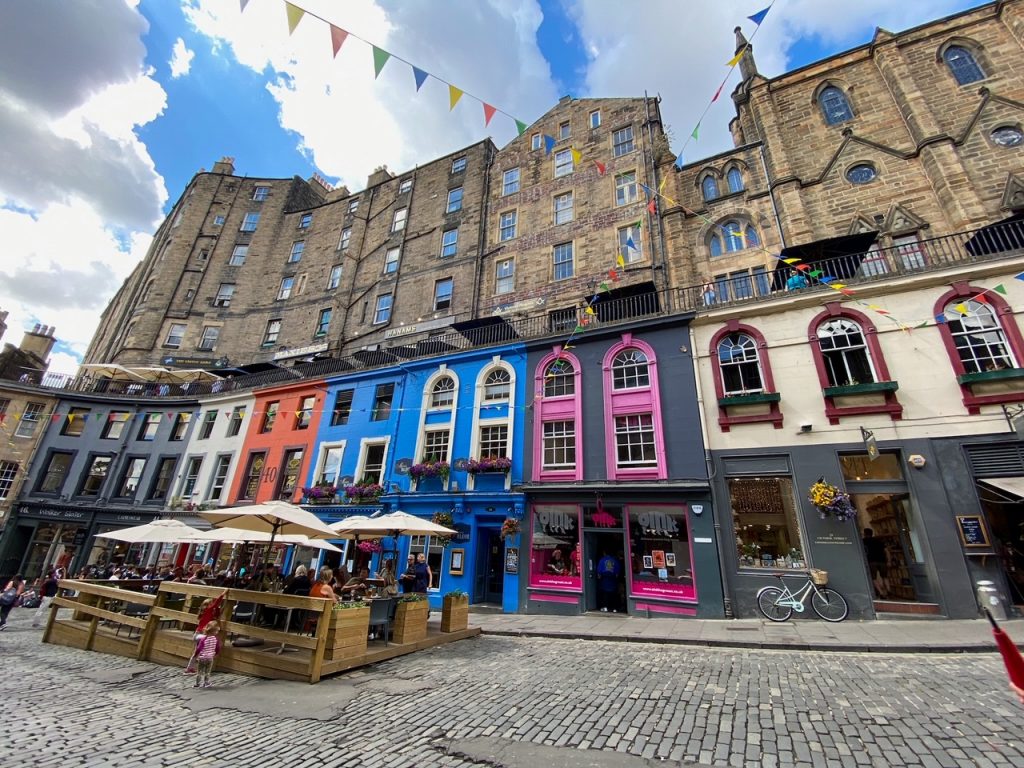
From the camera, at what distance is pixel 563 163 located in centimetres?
2398

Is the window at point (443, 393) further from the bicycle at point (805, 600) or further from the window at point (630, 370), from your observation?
the bicycle at point (805, 600)

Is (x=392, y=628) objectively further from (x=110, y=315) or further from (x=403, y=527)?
(x=110, y=315)

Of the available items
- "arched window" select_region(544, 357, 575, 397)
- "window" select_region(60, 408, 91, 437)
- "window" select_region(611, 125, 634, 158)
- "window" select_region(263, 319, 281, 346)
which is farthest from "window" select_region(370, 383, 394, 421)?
"window" select_region(60, 408, 91, 437)

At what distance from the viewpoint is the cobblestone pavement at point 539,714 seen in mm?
4328

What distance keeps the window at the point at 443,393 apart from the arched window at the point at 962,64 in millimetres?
25411

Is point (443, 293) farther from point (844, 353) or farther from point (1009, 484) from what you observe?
point (1009, 484)

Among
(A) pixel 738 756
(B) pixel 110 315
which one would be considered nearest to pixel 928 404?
(A) pixel 738 756

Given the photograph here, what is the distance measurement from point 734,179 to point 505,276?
38.6ft

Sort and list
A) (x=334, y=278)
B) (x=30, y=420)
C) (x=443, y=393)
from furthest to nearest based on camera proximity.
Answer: (x=334, y=278)
(x=30, y=420)
(x=443, y=393)

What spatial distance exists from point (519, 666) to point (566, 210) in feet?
67.8

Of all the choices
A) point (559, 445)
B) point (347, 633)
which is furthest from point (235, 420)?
point (347, 633)

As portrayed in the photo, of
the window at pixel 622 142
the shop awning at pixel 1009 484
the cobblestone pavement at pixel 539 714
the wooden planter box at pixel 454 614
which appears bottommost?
the cobblestone pavement at pixel 539 714

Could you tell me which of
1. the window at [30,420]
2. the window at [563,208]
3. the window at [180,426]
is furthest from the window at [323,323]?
the window at [563,208]

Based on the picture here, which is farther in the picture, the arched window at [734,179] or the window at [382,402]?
the arched window at [734,179]
